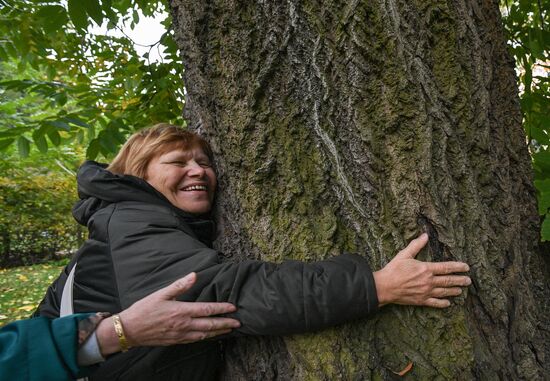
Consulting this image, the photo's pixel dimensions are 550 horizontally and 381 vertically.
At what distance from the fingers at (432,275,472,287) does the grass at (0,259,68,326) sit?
6.91m

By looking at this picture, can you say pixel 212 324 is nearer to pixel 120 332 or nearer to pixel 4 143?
pixel 120 332

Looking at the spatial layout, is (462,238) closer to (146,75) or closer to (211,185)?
(211,185)

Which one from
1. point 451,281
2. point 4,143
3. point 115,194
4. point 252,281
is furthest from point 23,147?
point 451,281

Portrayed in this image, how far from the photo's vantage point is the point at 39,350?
4.16 feet

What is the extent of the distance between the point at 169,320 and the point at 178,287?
0.12 m

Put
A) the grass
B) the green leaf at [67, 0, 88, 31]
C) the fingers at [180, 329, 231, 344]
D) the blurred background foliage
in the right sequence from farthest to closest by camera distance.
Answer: the grass
the blurred background foliage
the green leaf at [67, 0, 88, 31]
the fingers at [180, 329, 231, 344]

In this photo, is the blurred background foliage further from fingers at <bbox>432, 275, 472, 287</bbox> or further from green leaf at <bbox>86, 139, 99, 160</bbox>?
fingers at <bbox>432, 275, 472, 287</bbox>

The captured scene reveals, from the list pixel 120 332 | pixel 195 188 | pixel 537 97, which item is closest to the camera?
pixel 120 332

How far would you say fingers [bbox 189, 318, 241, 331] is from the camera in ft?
4.38

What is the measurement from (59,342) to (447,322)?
3.87 ft

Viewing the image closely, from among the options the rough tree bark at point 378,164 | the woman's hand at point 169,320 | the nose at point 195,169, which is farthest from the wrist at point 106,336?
the nose at point 195,169

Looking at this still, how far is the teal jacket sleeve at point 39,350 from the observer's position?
124cm

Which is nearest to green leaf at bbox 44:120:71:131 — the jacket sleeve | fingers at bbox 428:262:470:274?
the jacket sleeve

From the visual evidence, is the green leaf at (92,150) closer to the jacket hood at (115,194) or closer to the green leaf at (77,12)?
the green leaf at (77,12)
